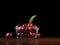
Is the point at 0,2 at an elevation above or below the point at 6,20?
above

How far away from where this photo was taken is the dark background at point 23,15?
4.59 m

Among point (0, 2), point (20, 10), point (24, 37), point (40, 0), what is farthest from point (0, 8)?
point (24, 37)

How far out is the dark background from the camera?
15.1ft

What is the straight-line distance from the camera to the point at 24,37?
130 inches

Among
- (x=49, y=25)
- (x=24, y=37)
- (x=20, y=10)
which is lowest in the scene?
(x=24, y=37)

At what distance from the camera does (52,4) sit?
4707 mm

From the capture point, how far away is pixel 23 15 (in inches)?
186

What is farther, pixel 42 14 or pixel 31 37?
pixel 42 14

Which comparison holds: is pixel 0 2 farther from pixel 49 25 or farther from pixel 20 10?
pixel 49 25

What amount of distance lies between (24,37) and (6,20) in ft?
4.73

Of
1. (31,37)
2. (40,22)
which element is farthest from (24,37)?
(40,22)

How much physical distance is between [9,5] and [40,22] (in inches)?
31.1

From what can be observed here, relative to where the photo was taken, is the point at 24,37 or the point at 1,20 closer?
the point at 24,37

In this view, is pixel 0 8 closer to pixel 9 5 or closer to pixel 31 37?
pixel 9 5
